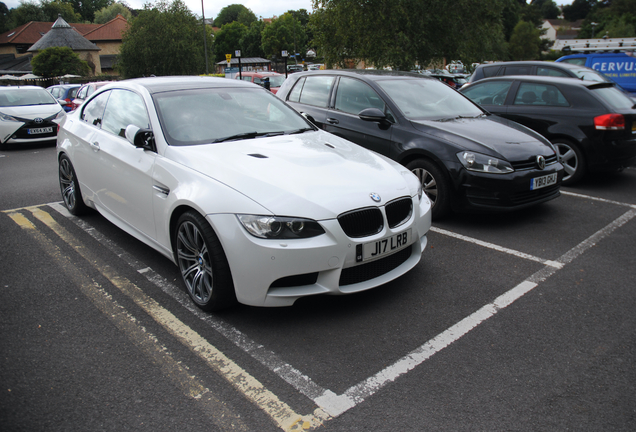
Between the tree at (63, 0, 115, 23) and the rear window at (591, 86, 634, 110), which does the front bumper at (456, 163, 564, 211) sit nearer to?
the rear window at (591, 86, 634, 110)

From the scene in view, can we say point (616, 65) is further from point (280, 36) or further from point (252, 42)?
point (252, 42)

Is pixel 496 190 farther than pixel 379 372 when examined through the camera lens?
Yes

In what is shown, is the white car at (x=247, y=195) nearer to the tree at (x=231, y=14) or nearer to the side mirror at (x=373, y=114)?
the side mirror at (x=373, y=114)

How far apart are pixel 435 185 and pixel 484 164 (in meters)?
0.58

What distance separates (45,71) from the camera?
4028cm

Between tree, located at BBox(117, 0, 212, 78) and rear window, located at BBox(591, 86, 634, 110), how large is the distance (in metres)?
33.8

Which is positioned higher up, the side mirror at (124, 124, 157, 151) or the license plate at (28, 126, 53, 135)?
the side mirror at (124, 124, 157, 151)

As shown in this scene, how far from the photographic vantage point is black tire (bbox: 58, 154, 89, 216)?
17.5ft

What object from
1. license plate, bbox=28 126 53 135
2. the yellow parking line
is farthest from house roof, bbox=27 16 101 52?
the yellow parking line

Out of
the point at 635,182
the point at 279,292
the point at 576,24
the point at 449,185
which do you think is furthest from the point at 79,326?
the point at 576,24

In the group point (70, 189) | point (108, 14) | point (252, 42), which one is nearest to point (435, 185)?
point (70, 189)

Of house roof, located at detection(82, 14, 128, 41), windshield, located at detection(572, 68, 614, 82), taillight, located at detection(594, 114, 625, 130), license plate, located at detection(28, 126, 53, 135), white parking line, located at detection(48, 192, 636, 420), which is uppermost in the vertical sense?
house roof, located at detection(82, 14, 128, 41)

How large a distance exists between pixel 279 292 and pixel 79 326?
1.41 metres

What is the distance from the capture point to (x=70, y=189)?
218 inches
